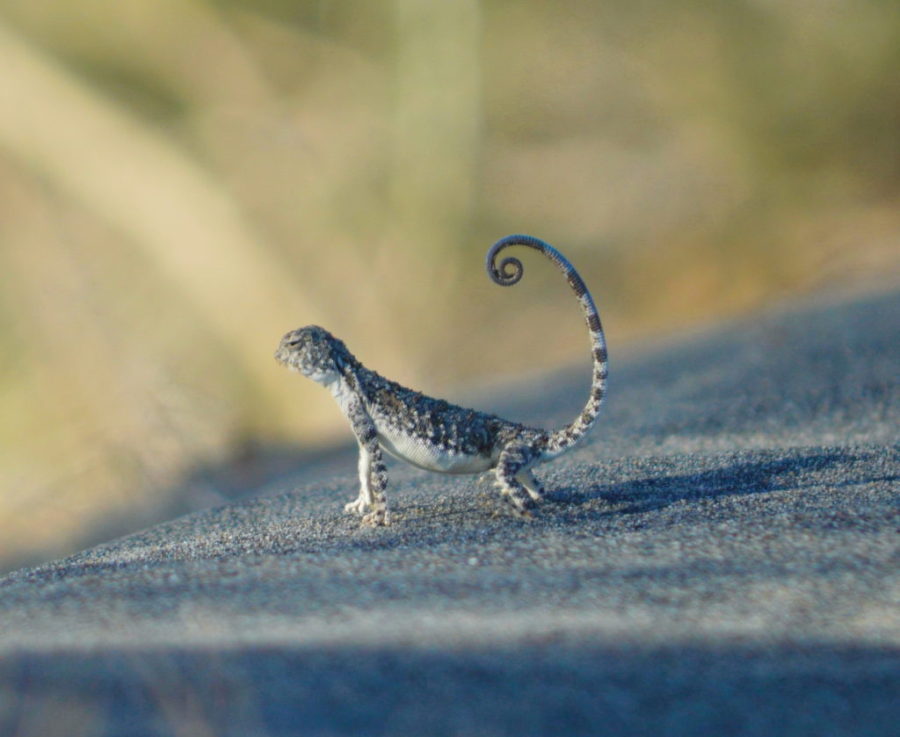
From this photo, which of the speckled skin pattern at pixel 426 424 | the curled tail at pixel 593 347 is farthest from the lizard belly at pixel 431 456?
the curled tail at pixel 593 347

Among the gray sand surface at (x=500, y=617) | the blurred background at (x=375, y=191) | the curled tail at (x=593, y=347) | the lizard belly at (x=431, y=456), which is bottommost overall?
the gray sand surface at (x=500, y=617)

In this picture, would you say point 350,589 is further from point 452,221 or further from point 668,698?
point 452,221

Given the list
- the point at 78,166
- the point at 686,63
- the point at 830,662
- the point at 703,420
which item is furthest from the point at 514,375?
the point at 830,662

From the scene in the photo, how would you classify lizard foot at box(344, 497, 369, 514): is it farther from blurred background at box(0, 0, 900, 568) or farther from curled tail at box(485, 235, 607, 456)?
blurred background at box(0, 0, 900, 568)

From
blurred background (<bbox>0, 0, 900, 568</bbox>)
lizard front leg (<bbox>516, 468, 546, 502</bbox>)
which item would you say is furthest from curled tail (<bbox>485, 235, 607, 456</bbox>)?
blurred background (<bbox>0, 0, 900, 568</bbox>)

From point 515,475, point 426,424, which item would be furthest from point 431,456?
point 515,475

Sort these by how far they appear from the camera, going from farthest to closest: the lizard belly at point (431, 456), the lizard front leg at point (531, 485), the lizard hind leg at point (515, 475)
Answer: the lizard front leg at point (531, 485), the lizard belly at point (431, 456), the lizard hind leg at point (515, 475)

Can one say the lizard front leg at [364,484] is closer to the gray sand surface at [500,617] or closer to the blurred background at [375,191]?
the gray sand surface at [500,617]

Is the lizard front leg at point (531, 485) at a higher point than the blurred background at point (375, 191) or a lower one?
lower
